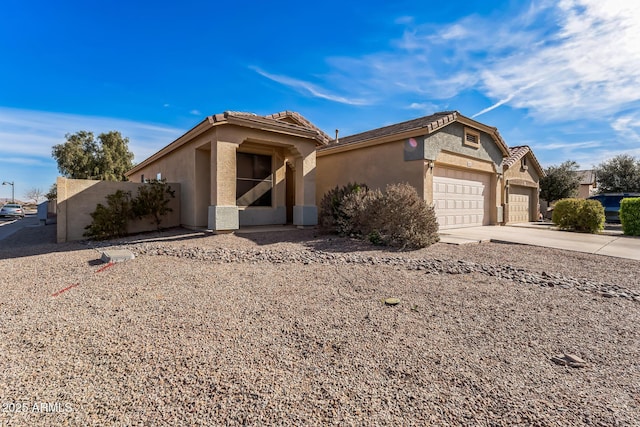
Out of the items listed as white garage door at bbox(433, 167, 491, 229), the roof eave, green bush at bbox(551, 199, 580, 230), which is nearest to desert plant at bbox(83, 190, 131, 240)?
the roof eave

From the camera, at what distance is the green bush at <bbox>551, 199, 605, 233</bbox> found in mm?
11352

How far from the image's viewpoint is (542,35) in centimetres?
850

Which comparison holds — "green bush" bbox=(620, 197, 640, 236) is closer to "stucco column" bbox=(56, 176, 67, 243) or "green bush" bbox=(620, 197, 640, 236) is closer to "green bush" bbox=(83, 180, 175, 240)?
"green bush" bbox=(83, 180, 175, 240)

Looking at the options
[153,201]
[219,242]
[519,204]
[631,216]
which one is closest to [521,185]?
[519,204]

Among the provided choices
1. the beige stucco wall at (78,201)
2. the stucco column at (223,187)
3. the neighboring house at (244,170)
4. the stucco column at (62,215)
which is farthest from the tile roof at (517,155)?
the stucco column at (62,215)

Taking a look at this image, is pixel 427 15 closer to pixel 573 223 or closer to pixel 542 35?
pixel 542 35

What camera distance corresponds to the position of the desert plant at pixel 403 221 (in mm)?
7563

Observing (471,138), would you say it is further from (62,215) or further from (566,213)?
(62,215)

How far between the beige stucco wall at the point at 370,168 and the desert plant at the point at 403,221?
2639mm

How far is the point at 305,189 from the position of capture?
10914 millimetres

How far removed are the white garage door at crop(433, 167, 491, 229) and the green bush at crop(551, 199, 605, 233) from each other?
2.77 m

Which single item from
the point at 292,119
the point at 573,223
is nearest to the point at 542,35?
the point at 573,223

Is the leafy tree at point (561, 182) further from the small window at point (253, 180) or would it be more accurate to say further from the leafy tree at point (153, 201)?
the leafy tree at point (153, 201)

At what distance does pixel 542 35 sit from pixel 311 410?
1128 centimetres
